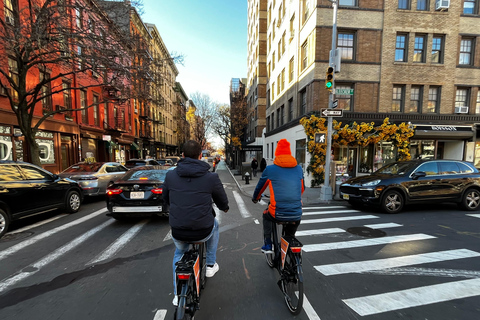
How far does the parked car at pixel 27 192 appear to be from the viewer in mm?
5020

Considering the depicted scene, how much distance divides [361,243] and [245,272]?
9.11 feet

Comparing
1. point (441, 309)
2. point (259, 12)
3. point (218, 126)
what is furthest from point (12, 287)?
point (259, 12)

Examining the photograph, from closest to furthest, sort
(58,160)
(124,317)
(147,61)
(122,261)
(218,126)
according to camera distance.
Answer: (124,317) < (122,261) < (147,61) < (58,160) < (218,126)

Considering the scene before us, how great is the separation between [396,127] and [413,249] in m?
10.6

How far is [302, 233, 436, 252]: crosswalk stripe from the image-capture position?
14.3ft

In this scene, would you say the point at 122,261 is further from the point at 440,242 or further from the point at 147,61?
the point at 147,61

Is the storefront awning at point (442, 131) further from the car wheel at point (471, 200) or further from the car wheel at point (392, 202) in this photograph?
the car wheel at point (392, 202)

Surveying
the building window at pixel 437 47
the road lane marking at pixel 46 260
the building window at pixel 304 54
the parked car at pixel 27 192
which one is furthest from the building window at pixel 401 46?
the parked car at pixel 27 192

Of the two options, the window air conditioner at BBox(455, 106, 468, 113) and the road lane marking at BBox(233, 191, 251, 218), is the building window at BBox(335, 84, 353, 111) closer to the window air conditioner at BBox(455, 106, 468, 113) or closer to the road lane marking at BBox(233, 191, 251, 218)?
the window air conditioner at BBox(455, 106, 468, 113)

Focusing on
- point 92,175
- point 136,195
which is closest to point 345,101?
point 136,195

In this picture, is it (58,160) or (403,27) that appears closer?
(403,27)

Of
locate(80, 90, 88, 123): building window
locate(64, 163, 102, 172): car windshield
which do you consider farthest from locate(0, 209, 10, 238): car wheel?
locate(80, 90, 88, 123): building window

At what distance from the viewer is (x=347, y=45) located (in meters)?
13.0

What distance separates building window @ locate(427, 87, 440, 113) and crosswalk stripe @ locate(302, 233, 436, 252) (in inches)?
507
